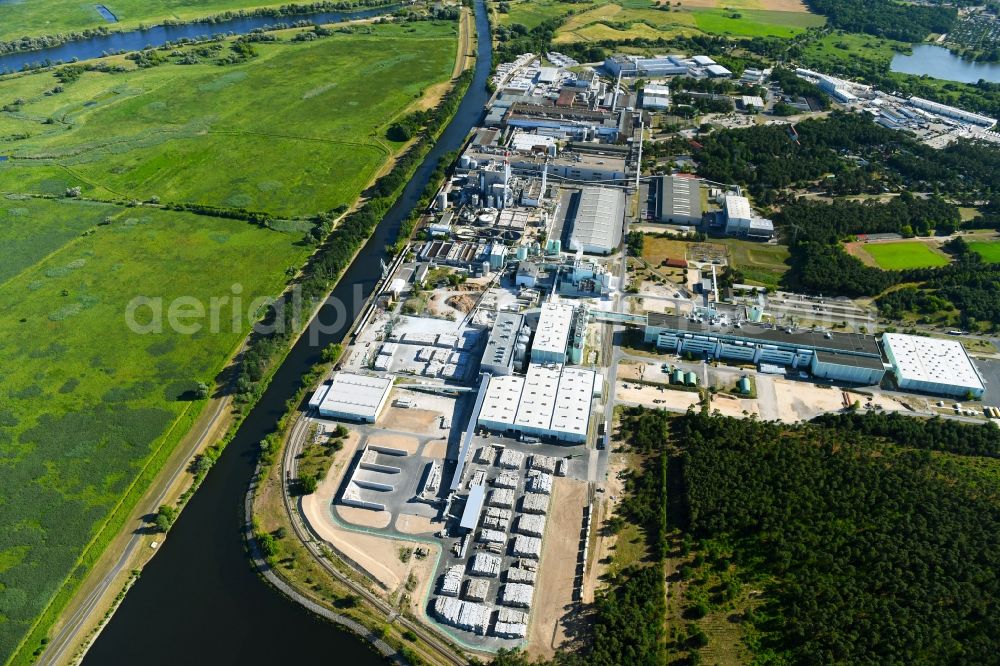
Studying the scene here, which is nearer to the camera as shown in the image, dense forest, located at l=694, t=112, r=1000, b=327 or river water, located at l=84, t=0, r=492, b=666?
river water, located at l=84, t=0, r=492, b=666

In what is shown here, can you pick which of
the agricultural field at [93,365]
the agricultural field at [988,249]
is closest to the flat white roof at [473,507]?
the agricultural field at [93,365]

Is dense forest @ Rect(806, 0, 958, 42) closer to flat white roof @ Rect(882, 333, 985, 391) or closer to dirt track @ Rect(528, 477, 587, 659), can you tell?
flat white roof @ Rect(882, 333, 985, 391)

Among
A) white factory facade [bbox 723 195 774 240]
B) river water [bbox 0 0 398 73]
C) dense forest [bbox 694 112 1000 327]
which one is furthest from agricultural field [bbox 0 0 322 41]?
white factory facade [bbox 723 195 774 240]

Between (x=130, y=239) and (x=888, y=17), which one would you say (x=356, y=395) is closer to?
(x=130, y=239)

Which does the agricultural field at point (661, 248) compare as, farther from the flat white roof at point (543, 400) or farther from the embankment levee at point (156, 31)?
the embankment levee at point (156, 31)

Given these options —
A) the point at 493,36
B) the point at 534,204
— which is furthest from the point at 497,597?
the point at 493,36

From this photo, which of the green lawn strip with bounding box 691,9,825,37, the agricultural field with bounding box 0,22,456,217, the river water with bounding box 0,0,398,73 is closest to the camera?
the agricultural field with bounding box 0,22,456,217
